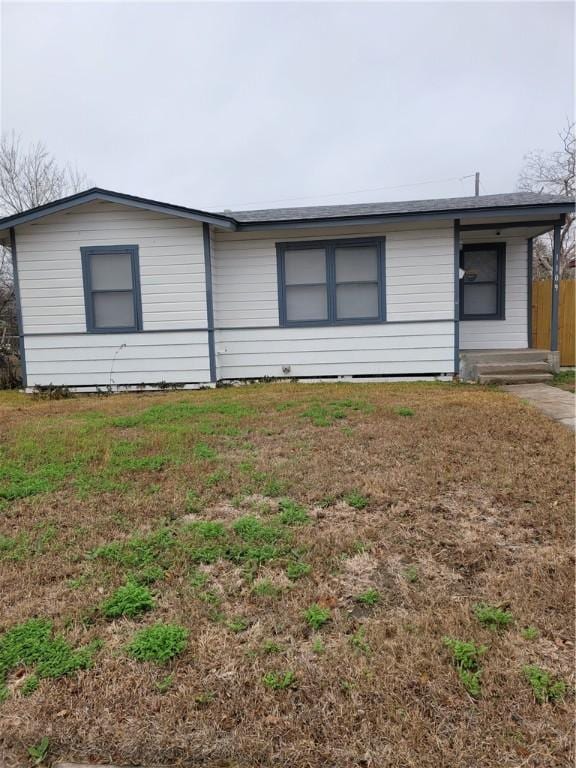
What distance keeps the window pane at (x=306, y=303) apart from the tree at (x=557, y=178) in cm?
1569

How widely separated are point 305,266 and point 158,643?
25.9 ft

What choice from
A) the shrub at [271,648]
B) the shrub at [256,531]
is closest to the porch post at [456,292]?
the shrub at [256,531]

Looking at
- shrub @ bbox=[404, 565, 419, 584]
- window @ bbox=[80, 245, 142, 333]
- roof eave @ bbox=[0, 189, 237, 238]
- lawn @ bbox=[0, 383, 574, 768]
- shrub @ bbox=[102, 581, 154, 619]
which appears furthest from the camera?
window @ bbox=[80, 245, 142, 333]

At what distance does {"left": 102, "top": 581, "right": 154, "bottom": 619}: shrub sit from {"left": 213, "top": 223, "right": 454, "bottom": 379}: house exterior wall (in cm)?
695

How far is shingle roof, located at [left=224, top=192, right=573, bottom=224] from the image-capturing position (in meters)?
8.41

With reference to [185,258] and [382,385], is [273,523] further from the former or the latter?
[185,258]

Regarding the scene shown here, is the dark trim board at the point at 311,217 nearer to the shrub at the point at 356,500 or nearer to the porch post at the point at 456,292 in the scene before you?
the porch post at the point at 456,292

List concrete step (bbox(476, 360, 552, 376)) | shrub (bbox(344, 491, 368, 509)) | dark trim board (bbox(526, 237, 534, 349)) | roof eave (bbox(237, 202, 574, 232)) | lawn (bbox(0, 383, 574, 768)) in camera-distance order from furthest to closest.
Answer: dark trim board (bbox(526, 237, 534, 349)), concrete step (bbox(476, 360, 552, 376)), roof eave (bbox(237, 202, 574, 232)), shrub (bbox(344, 491, 368, 509)), lawn (bbox(0, 383, 574, 768))

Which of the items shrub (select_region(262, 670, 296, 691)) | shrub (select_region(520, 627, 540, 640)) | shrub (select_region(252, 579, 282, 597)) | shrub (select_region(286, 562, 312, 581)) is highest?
shrub (select_region(286, 562, 312, 581))

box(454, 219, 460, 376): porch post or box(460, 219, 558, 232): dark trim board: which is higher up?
box(460, 219, 558, 232): dark trim board

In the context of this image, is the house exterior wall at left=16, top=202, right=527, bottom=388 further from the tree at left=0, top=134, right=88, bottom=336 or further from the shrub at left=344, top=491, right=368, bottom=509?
the tree at left=0, top=134, right=88, bottom=336

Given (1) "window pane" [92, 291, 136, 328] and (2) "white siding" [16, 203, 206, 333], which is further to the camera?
(1) "window pane" [92, 291, 136, 328]

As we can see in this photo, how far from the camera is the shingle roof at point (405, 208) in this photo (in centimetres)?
841

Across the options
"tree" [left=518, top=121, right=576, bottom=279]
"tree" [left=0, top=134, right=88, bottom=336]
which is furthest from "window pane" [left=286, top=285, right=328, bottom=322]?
"tree" [left=0, top=134, right=88, bottom=336]
